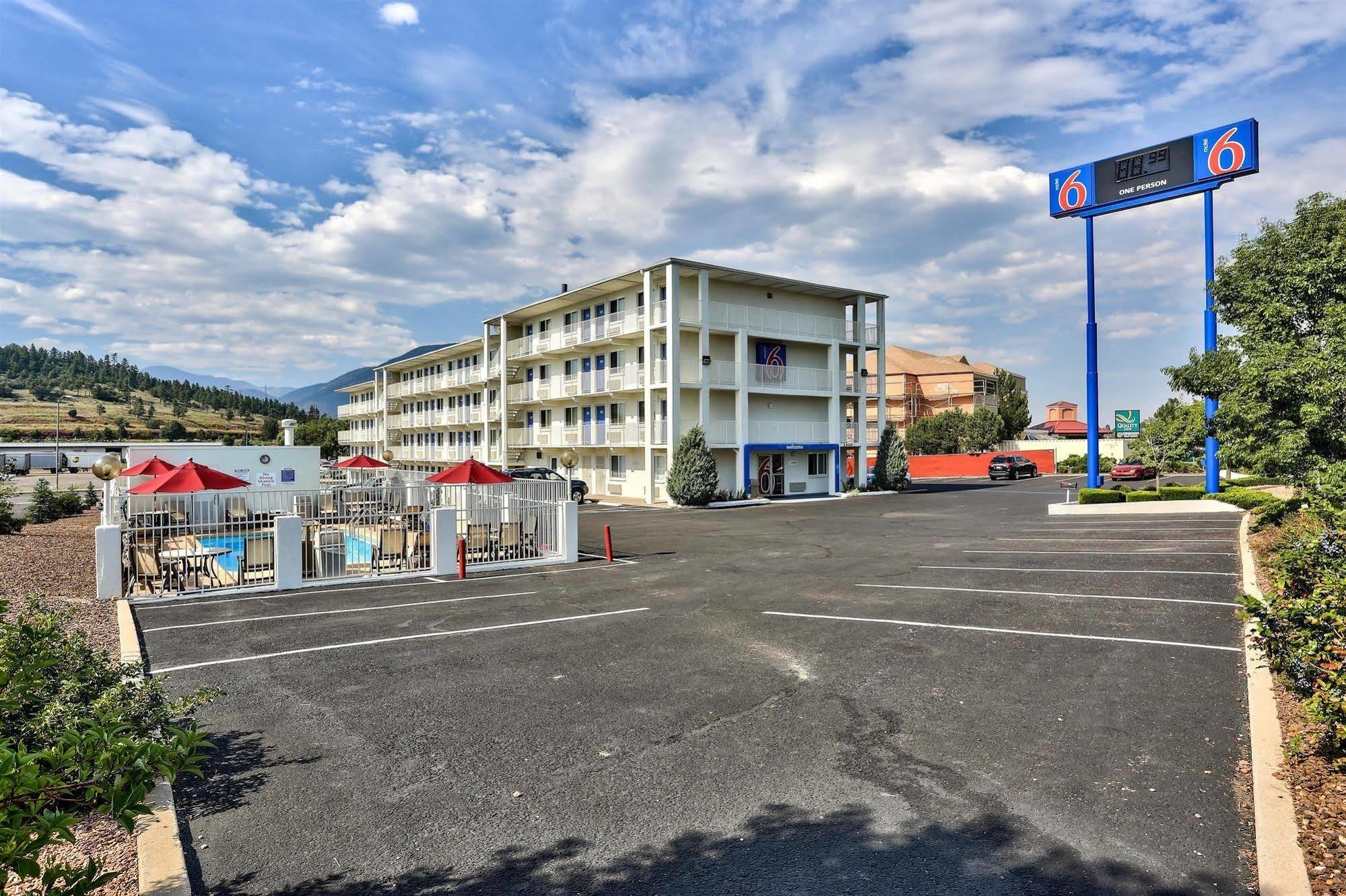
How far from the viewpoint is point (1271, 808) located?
435 cm

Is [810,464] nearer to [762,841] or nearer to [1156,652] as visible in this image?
[1156,652]

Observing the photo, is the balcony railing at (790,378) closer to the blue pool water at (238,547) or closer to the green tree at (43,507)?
the blue pool water at (238,547)

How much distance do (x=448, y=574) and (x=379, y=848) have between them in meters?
10.2

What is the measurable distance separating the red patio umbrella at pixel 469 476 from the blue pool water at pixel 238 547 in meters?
1.93

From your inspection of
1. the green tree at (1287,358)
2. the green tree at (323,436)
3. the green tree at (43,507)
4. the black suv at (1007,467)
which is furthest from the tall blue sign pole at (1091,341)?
the green tree at (323,436)

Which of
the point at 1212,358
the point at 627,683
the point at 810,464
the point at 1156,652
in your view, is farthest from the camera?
the point at 810,464

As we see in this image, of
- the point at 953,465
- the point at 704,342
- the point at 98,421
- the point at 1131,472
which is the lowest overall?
the point at 1131,472

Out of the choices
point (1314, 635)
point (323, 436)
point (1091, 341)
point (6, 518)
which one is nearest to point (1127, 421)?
point (1091, 341)

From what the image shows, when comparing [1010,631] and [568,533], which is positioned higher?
[568,533]

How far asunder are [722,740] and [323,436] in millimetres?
92360

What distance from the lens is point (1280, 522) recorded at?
1534 centimetres

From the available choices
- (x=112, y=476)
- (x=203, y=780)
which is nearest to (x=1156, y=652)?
(x=203, y=780)

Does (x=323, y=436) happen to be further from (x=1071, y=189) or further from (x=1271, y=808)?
(x=1271, y=808)

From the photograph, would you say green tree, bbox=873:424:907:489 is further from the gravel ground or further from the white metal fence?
the gravel ground
